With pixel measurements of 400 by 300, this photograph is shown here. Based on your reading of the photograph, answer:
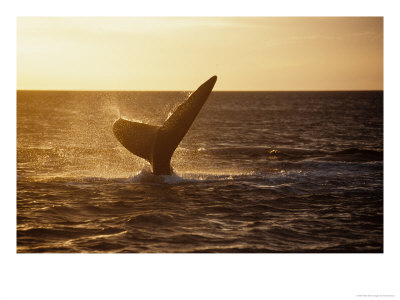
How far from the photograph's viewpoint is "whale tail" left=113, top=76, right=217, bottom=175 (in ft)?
42.0

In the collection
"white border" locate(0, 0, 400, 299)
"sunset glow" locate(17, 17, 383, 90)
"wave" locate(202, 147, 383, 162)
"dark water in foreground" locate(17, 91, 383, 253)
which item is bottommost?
"white border" locate(0, 0, 400, 299)

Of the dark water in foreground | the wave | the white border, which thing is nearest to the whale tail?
the dark water in foreground

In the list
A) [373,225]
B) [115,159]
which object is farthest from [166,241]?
[115,159]

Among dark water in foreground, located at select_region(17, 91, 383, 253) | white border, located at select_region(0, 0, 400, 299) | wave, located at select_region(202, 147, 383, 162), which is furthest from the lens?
wave, located at select_region(202, 147, 383, 162)

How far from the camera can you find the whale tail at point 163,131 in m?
12.8

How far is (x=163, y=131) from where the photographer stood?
13094mm

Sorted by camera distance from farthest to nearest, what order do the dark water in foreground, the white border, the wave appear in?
the wave
the dark water in foreground
the white border

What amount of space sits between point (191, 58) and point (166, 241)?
5.17m

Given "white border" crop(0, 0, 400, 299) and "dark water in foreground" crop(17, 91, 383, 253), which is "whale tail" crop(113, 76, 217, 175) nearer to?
"dark water in foreground" crop(17, 91, 383, 253)
